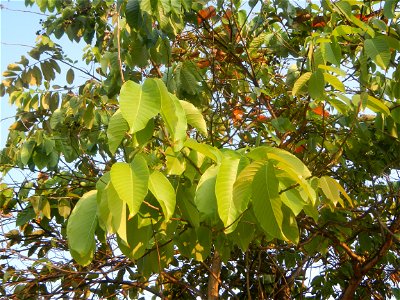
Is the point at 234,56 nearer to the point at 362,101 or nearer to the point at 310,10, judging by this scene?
the point at 310,10

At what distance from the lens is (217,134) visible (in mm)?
3221

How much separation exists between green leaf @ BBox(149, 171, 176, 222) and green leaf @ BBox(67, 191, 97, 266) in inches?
5.7

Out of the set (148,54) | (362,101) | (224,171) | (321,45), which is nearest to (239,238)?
(224,171)

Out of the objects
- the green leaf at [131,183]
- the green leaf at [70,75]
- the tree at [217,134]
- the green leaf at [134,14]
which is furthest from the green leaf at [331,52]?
the green leaf at [70,75]

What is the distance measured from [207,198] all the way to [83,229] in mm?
265

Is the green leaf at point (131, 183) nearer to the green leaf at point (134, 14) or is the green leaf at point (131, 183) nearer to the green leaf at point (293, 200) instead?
the green leaf at point (293, 200)

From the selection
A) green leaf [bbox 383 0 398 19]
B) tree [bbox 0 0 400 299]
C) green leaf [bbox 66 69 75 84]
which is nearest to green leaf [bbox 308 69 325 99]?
tree [bbox 0 0 400 299]

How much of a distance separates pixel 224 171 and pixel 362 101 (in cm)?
89

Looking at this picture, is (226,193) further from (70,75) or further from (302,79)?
(70,75)

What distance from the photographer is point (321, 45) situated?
1.97 metres

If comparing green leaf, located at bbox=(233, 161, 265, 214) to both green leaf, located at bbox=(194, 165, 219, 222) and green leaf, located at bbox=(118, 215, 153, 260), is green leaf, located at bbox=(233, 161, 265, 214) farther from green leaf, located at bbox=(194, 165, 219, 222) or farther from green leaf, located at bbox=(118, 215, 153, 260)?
green leaf, located at bbox=(118, 215, 153, 260)

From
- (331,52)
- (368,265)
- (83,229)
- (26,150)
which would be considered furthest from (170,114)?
(368,265)

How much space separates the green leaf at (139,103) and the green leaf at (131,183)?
8 centimetres

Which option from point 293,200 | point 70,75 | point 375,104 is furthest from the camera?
point 70,75
